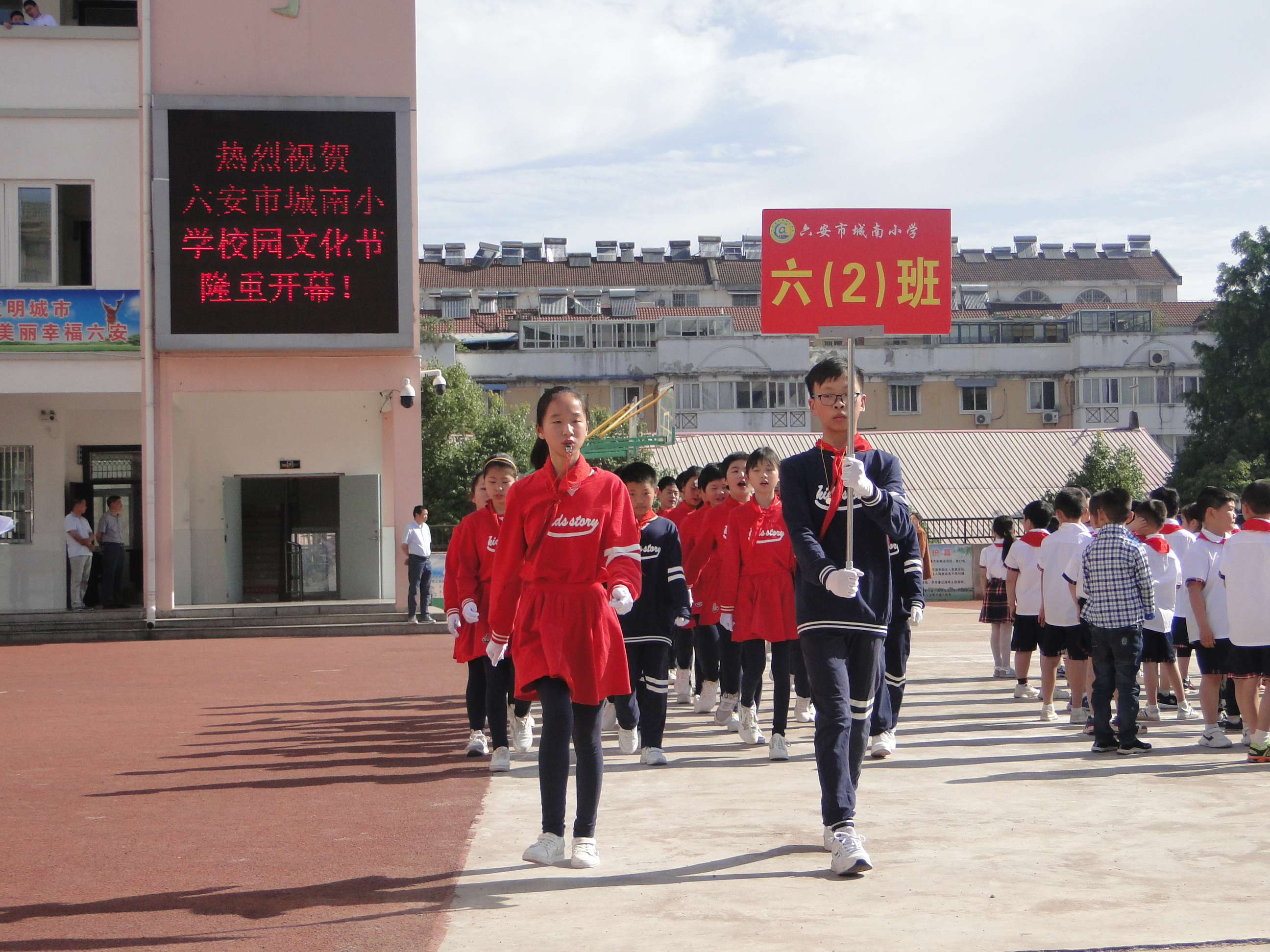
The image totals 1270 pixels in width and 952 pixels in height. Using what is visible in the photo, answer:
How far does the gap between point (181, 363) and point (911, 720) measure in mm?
14591

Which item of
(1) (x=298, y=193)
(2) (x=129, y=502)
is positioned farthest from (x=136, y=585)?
(1) (x=298, y=193)

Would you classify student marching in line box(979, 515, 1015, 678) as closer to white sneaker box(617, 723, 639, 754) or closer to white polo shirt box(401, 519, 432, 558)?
white sneaker box(617, 723, 639, 754)

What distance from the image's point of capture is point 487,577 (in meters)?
7.87

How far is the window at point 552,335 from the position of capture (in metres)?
59.4

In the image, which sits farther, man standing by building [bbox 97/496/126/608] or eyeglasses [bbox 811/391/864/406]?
man standing by building [bbox 97/496/126/608]

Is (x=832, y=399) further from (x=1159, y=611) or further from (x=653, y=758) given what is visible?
(x=1159, y=611)

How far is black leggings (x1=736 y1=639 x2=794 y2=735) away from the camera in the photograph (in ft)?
26.4

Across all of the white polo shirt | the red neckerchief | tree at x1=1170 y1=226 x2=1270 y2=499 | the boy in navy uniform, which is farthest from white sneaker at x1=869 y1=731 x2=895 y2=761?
tree at x1=1170 y1=226 x2=1270 y2=499

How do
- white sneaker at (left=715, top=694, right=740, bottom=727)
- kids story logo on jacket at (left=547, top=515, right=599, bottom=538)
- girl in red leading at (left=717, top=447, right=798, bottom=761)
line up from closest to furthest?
kids story logo on jacket at (left=547, top=515, right=599, bottom=538), girl in red leading at (left=717, top=447, right=798, bottom=761), white sneaker at (left=715, top=694, right=740, bottom=727)

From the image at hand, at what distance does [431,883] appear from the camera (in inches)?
197

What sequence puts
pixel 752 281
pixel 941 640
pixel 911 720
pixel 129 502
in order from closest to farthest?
pixel 911 720, pixel 941 640, pixel 129 502, pixel 752 281

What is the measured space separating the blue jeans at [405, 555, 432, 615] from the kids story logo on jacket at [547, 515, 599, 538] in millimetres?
15563

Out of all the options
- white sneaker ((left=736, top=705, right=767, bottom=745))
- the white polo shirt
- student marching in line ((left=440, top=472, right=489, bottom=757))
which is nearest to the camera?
student marching in line ((left=440, top=472, right=489, bottom=757))

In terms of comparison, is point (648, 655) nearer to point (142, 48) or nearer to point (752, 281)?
point (142, 48)
